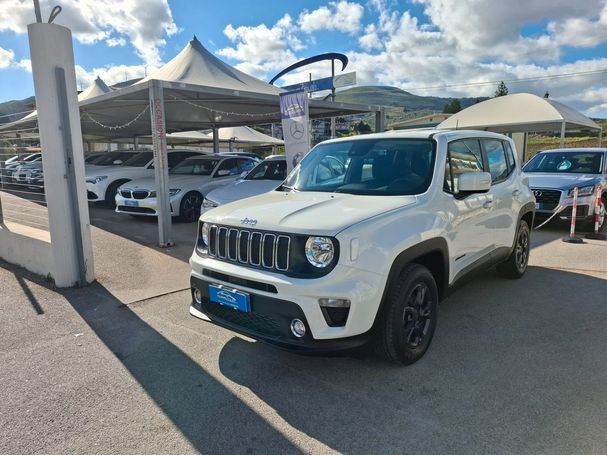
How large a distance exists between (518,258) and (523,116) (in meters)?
18.2

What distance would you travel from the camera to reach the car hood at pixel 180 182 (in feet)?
32.5

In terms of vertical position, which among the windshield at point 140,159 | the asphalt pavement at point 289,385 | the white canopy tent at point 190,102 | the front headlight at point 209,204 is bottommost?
the asphalt pavement at point 289,385

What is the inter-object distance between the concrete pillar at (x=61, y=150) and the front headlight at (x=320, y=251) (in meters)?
3.74

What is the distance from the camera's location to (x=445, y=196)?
12.4ft

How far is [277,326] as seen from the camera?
9.83 ft

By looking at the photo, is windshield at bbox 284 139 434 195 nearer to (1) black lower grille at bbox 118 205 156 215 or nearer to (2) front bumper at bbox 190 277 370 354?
(2) front bumper at bbox 190 277 370 354

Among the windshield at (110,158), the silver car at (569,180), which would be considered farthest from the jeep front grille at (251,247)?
the windshield at (110,158)

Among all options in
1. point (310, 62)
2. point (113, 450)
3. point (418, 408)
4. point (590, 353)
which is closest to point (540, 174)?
point (590, 353)

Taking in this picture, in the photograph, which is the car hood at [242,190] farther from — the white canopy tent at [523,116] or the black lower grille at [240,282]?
the white canopy tent at [523,116]

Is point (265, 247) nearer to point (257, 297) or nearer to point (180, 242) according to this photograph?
point (257, 297)

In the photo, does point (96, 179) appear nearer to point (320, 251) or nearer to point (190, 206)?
point (190, 206)

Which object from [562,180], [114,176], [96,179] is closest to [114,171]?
[114,176]

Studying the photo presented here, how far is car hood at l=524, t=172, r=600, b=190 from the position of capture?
870 centimetres

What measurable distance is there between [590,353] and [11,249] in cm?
729
